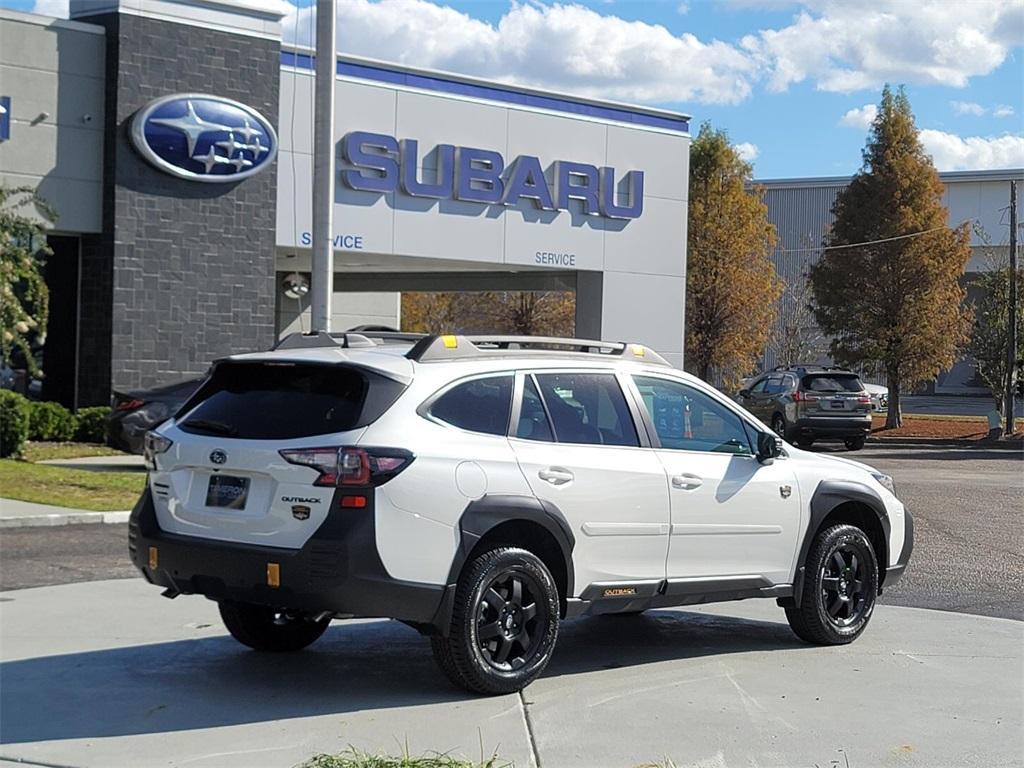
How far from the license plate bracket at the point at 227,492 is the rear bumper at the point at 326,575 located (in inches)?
7.6

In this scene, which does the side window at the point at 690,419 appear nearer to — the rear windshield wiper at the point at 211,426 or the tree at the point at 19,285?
the rear windshield wiper at the point at 211,426

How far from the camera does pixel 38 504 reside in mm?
15430

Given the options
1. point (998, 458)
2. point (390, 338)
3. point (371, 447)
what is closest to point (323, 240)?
point (390, 338)

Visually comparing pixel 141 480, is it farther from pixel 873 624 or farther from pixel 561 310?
pixel 561 310

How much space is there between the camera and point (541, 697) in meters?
7.28

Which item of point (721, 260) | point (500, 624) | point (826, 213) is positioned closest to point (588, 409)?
point (500, 624)

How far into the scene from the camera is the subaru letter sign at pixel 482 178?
25.1 meters

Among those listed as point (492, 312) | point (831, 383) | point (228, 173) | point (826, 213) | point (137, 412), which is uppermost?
Answer: point (826, 213)

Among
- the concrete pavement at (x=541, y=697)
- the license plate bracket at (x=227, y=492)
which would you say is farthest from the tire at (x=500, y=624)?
the license plate bracket at (x=227, y=492)

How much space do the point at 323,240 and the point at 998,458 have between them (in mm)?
18241

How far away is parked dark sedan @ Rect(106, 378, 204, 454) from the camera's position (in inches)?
736

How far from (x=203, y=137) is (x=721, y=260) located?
20619mm

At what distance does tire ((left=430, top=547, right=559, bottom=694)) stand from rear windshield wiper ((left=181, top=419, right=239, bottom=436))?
1.38 meters

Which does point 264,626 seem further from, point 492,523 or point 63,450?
point 63,450
